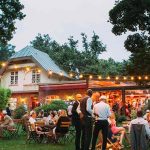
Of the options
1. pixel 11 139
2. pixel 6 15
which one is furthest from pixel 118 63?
pixel 11 139

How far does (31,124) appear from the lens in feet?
54.0

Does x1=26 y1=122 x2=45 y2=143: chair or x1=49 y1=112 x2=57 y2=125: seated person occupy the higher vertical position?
x1=49 y1=112 x2=57 y2=125: seated person

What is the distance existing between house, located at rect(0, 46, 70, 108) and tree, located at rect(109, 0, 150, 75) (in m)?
16.8

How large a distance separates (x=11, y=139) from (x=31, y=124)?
2349mm

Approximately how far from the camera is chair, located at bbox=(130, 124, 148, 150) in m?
10.5

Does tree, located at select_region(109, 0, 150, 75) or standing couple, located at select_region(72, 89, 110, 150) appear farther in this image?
tree, located at select_region(109, 0, 150, 75)

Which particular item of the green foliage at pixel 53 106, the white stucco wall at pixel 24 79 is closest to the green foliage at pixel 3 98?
the green foliage at pixel 53 106

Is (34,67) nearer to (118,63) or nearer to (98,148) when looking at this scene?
(118,63)

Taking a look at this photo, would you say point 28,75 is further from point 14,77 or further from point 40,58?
point 40,58

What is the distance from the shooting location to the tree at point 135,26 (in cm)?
2722

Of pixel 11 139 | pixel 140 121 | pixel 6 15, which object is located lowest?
pixel 11 139

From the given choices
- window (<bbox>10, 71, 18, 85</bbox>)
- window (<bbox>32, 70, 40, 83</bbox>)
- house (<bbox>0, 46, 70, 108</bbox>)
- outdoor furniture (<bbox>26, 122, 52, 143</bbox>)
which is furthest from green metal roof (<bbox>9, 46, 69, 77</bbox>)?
outdoor furniture (<bbox>26, 122, 52, 143</bbox>)

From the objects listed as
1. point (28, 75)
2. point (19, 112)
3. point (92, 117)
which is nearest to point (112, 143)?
point (92, 117)

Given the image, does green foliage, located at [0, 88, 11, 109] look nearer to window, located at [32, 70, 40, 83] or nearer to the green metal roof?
the green metal roof
